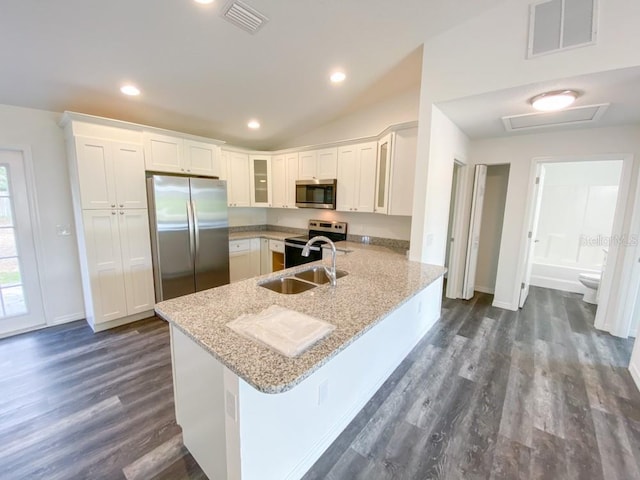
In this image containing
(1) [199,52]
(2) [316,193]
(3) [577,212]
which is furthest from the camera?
(3) [577,212]

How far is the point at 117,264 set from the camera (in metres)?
3.06

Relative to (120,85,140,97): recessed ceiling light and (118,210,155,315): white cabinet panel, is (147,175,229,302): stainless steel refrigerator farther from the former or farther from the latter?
(120,85,140,97): recessed ceiling light

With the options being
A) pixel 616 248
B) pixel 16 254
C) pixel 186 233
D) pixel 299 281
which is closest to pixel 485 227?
pixel 616 248

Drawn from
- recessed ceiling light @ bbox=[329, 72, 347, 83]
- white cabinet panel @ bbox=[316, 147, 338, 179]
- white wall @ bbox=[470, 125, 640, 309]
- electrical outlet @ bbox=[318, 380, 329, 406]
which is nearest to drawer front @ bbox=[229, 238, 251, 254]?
white cabinet panel @ bbox=[316, 147, 338, 179]

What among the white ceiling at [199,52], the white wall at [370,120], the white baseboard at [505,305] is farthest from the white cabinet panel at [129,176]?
the white baseboard at [505,305]

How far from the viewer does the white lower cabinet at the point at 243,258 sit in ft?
14.1

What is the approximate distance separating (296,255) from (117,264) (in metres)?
2.25

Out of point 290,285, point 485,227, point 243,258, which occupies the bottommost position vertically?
point 243,258

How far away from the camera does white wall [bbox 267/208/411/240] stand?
3764 millimetres

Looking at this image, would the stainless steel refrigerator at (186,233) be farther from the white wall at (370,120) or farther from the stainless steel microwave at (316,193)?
the white wall at (370,120)

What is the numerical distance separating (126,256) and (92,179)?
0.90m

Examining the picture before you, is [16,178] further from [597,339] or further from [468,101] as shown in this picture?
[597,339]

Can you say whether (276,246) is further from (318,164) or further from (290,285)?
(290,285)

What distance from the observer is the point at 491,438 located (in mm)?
1734
